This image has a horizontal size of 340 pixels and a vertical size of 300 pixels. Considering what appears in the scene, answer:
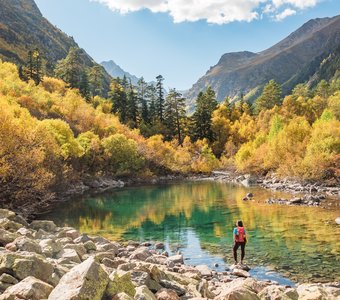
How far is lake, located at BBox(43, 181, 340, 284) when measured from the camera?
84.5 feet

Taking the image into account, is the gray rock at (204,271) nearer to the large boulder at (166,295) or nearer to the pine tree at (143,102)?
the large boulder at (166,295)

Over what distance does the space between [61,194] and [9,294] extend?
5117 centimetres

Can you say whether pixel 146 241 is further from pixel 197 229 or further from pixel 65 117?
pixel 65 117

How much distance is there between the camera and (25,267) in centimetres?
1351

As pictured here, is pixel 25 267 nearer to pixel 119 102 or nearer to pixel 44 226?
pixel 44 226

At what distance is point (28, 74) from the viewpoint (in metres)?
125

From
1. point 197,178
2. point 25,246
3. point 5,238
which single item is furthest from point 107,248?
point 197,178

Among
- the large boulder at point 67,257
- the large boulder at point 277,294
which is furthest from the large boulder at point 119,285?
the large boulder at point 277,294

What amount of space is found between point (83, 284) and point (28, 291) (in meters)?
1.72

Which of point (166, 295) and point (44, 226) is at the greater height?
point (166, 295)

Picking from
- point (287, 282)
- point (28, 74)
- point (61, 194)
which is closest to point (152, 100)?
point (28, 74)

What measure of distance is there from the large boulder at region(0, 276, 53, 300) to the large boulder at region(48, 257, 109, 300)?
2.13 ft

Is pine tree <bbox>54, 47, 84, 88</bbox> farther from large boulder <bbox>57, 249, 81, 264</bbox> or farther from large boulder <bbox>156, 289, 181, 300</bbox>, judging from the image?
large boulder <bbox>156, 289, 181, 300</bbox>

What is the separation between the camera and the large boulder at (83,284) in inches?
417
